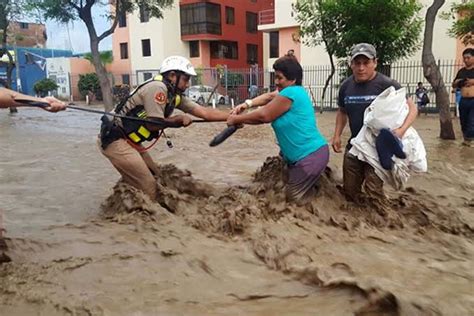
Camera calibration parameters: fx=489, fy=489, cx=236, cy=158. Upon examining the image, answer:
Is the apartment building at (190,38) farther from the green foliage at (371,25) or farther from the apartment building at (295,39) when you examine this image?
the green foliage at (371,25)

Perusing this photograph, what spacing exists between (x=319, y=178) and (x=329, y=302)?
1.95m

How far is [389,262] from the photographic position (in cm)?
346

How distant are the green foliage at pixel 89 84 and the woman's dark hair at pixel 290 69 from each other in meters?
32.6

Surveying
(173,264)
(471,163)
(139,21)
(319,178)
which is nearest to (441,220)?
(319,178)

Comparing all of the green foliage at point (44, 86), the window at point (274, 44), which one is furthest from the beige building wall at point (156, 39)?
the window at point (274, 44)

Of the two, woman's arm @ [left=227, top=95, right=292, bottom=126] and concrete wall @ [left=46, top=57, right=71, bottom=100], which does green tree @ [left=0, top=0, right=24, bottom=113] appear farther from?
woman's arm @ [left=227, top=95, right=292, bottom=126]

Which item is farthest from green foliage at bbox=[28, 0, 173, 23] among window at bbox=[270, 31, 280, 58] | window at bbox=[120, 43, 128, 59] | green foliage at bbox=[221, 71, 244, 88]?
window at bbox=[120, 43, 128, 59]

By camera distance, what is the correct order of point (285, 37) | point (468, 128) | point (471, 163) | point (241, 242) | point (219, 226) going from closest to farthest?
1. point (241, 242)
2. point (219, 226)
3. point (471, 163)
4. point (468, 128)
5. point (285, 37)

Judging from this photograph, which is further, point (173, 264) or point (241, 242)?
point (241, 242)

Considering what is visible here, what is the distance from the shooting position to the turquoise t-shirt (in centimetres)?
420

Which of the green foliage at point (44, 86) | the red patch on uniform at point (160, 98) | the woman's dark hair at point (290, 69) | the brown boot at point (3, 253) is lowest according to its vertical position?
the brown boot at point (3, 253)

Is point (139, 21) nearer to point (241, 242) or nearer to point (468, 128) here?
point (468, 128)

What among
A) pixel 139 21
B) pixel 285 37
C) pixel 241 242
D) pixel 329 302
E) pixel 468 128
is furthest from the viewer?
pixel 139 21

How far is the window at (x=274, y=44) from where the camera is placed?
101ft
